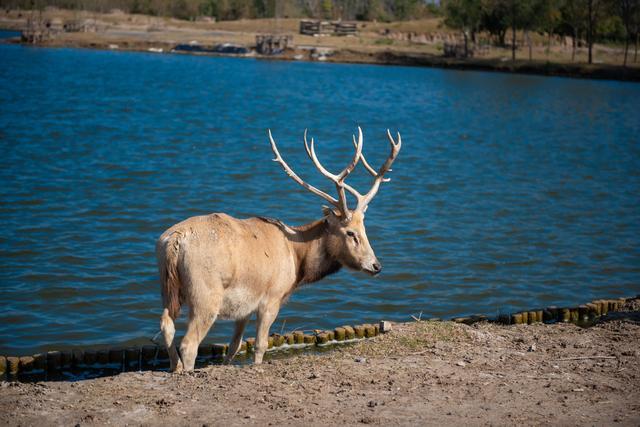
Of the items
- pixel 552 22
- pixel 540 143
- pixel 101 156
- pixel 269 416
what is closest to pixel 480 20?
pixel 552 22

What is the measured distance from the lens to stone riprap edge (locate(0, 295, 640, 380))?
1098 cm

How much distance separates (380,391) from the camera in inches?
345

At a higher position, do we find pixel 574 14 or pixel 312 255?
pixel 574 14

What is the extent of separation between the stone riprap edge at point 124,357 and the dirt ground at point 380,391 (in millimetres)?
1661

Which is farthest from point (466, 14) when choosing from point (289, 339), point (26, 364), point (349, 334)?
point (26, 364)

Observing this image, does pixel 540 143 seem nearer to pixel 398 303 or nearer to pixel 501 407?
pixel 398 303

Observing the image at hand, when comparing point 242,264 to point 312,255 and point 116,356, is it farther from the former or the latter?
point 116,356

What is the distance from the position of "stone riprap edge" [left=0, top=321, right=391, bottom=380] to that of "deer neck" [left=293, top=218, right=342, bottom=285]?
1.39 meters

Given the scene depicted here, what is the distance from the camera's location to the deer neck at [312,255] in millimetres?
10938

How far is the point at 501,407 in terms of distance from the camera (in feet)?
27.5

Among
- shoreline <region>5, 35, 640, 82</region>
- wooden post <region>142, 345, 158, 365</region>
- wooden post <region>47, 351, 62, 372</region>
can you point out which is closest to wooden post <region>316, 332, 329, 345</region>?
wooden post <region>142, 345, 158, 365</region>

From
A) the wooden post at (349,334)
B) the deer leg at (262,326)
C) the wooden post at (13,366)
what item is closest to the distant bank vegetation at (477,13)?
the wooden post at (349,334)

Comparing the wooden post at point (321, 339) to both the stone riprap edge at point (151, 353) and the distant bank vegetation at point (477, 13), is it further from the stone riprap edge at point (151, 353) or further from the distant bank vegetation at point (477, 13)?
the distant bank vegetation at point (477, 13)

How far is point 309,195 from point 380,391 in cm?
1631
